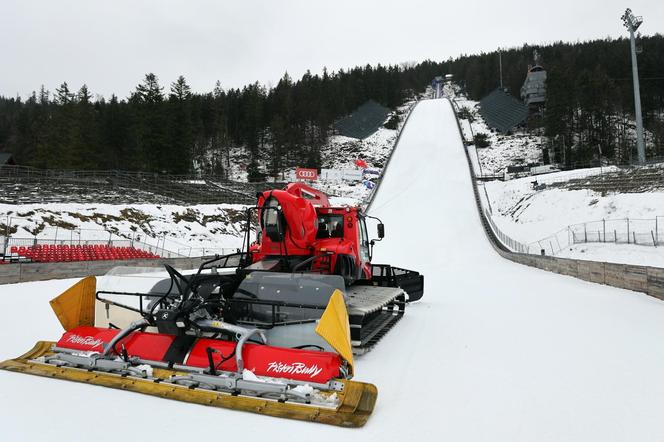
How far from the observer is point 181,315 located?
15.9 feet

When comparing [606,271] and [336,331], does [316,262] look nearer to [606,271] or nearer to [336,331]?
[336,331]

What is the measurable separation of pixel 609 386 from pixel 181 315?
491 cm

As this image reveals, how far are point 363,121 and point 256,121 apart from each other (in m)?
22.1

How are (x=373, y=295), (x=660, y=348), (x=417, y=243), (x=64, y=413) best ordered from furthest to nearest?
(x=417, y=243)
(x=373, y=295)
(x=660, y=348)
(x=64, y=413)

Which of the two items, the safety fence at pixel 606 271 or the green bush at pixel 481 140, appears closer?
the safety fence at pixel 606 271

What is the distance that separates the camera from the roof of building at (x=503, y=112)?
6944 centimetres

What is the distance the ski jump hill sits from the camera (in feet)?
11.7

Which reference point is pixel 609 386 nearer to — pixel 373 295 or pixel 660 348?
pixel 660 348

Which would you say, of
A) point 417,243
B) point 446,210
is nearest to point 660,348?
point 417,243

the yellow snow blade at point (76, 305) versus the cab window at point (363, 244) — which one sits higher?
the cab window at point (363, 244)

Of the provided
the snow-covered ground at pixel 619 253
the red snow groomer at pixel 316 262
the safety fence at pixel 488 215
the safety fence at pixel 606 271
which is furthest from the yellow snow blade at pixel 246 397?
the safety fence at pixel 488 215

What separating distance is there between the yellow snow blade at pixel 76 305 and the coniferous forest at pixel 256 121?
45868mm

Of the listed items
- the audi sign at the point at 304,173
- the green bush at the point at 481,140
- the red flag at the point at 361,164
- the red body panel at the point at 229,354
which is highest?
the green bush at the point at 481,140

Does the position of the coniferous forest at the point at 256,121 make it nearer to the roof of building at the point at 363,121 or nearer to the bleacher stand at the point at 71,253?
the roof of building at the point at 363,121
